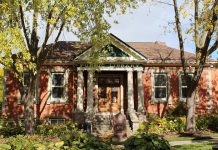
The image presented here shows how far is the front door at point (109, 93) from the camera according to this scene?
25438mm

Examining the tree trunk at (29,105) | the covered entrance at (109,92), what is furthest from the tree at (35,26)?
the covered entrance at (109,92)

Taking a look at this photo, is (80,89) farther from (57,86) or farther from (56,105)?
(56,105)

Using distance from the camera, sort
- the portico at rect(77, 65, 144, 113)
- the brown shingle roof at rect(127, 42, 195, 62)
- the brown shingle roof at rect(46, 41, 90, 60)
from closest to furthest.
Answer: the portico at rect(77, 65, 144, 113)
the brown shingle roof at rect(46, 41, 90, 60)
the brown shingle roof at rect(127, 42, 195, 62)

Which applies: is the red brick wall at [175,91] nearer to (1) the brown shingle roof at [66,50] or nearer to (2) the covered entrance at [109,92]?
(2) the covered entrance at [109,92]

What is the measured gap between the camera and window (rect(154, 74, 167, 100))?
1020 inches

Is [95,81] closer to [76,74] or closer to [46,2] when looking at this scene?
[76,74]

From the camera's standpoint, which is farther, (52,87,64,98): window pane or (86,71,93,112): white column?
(52,87,64,98): window pane

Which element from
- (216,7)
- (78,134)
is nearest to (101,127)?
(216,7)

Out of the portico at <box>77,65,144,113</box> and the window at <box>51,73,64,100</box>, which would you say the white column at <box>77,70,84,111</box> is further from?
the window at <box>51,73,64,100</box>

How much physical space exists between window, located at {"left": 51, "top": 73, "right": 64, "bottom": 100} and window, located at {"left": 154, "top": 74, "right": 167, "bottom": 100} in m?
7.64

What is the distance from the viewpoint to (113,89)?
25672 millimetres

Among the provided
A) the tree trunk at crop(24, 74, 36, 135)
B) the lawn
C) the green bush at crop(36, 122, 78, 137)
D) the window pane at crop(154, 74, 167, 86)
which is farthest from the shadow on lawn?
the tree trunk at crop(24, 74, 36, 135)

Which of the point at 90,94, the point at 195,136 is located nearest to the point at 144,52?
the point at 90,94

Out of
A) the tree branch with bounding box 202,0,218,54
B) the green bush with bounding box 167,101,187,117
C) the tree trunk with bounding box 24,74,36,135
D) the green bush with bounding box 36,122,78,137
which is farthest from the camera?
the green bush with bounding box 167,101,187,117
